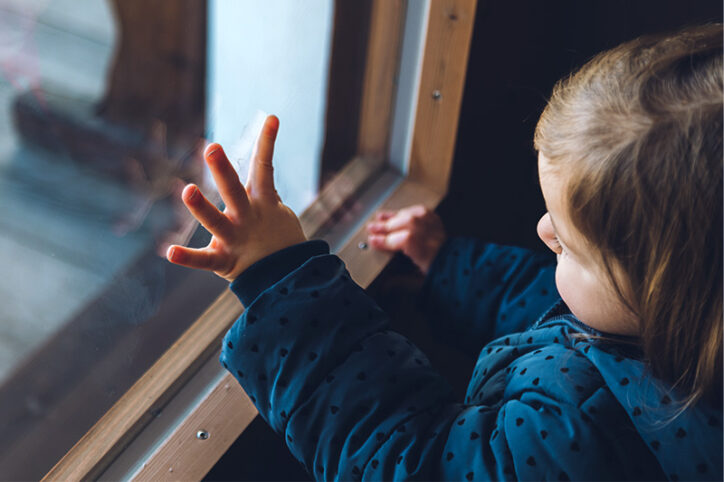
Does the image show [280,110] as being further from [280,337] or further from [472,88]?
[280,337]

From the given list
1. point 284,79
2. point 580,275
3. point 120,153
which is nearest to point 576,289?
point 580,275

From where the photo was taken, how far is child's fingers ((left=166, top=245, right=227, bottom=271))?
1.84ft

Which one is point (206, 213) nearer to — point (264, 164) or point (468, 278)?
point (264, 164)

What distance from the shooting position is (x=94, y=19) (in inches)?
44.5

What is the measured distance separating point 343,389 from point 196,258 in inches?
6.6

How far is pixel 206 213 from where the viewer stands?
568 millimetres

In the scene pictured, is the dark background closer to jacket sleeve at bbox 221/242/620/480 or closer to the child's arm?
the child's arm

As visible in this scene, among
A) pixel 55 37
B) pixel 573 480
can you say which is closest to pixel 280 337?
pixel 573 480

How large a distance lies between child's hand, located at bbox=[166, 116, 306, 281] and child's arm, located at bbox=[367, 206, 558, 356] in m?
0.26

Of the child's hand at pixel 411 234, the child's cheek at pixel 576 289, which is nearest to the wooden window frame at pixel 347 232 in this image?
the child's hand at pixel 411 234

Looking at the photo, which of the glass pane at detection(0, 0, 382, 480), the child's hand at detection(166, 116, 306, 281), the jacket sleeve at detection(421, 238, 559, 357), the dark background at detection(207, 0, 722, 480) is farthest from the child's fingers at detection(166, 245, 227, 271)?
the jacket sleeve at detection(421, 238, 559, 357)

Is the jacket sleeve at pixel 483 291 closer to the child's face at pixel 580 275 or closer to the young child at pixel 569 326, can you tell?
the young child at pixel 569 326

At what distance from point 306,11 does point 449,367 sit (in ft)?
1.68

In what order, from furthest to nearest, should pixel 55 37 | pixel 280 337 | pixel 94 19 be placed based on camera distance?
pixel 94 19 < pixel 55 37 < pixel 280 337
